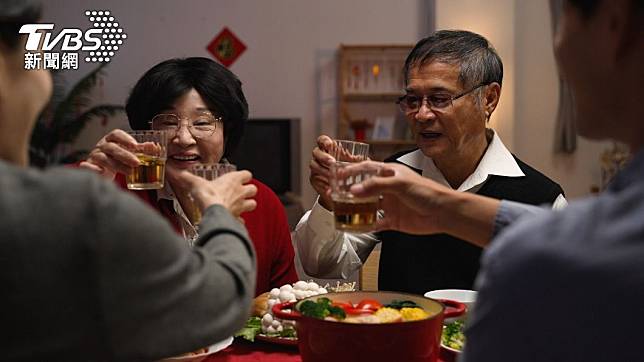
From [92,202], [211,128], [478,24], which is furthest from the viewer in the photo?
[478,24]

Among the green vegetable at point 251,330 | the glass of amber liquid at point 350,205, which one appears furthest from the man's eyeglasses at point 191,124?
Answer: the glass of amber liquid at point 350,205

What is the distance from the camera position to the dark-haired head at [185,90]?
2373 mm

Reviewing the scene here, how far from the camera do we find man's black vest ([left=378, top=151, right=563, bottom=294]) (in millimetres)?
2336

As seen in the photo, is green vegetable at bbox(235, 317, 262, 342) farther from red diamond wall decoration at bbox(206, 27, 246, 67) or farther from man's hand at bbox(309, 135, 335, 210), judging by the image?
red diamond wall decoration at bbox(206, 27, 246, 67)

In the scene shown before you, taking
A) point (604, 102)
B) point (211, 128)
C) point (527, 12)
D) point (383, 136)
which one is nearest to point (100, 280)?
point (604, 102)

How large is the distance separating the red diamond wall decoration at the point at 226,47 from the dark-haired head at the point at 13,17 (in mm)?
6136

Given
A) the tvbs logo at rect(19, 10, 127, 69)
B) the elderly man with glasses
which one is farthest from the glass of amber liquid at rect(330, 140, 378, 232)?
the tvbs logo at rect(19, 10, 127, 69)

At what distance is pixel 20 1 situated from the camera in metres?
0.92

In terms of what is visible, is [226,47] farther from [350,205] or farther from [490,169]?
[350,205]

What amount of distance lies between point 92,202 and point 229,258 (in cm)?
27

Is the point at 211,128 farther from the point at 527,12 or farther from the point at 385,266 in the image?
the point at 527,12

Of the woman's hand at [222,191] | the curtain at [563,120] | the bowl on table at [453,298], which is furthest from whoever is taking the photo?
the curtain at [563,120]

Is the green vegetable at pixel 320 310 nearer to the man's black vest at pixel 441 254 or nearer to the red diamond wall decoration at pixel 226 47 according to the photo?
the man's black vest at pixel 441 254

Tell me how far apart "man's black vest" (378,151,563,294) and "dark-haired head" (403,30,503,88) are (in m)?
0.36
